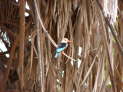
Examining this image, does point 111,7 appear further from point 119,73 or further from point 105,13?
point 119,73

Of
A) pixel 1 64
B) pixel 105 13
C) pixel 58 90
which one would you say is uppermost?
pixel 105 13

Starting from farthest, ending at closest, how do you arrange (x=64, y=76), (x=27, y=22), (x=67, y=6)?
(x=27, y=22) → (x=64, y=76) → (x=67, y=6)

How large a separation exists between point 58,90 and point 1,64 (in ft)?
1.27

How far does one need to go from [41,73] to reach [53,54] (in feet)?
2.28

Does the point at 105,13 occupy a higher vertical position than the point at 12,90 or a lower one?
higher

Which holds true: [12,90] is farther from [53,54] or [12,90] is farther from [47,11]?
[47,11]

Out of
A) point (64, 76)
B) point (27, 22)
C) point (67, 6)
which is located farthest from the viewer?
point (27, 22)

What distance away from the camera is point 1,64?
168 centimetres

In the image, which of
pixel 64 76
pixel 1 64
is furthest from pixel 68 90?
pixel 1 64

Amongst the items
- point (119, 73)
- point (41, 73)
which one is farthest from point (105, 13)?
point (119, 73)

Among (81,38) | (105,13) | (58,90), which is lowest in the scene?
(58,90)

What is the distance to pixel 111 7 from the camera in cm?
100

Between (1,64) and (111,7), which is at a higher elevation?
(111,7)

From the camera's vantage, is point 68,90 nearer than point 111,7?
No
